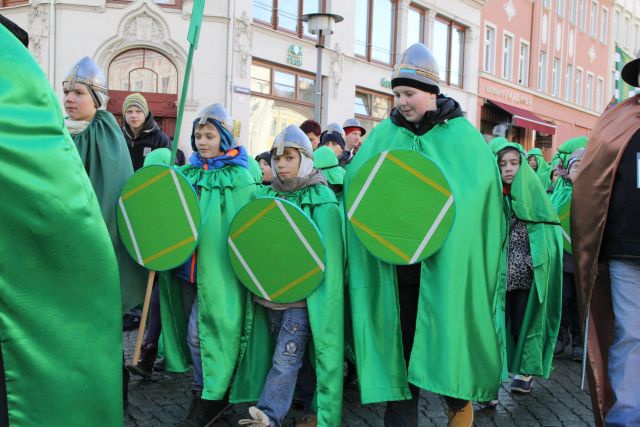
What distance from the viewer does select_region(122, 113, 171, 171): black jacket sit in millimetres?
5707

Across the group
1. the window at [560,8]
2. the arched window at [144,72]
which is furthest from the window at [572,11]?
the arched window at [144,72]

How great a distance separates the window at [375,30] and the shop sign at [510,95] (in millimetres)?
6150

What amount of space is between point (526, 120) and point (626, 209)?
2287cm

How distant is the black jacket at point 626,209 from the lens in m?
2.90

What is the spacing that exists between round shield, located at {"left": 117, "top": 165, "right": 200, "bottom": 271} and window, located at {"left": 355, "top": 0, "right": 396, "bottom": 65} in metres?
14.7

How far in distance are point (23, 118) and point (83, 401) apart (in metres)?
0.58

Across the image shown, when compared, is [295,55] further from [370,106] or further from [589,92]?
[589,92]

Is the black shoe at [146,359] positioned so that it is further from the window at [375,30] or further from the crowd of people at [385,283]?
the window at [375,30]

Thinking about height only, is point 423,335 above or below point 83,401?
below

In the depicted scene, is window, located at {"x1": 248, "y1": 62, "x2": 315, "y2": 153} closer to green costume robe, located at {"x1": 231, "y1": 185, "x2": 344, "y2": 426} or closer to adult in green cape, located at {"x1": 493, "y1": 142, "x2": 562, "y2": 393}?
adult in green cape, located at {"x1": 493, "y1": 142, "x2": 562, "y2": 393}

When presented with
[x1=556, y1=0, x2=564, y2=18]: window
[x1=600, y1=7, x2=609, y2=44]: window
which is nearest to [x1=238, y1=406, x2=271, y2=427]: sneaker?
[x1=556, y1=0, x2=564, y2=18]: window

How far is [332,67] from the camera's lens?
1645 centimetres

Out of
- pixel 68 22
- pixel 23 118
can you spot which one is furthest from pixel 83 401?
pixel 68 22

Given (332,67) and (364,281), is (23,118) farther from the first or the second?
(332,67)
